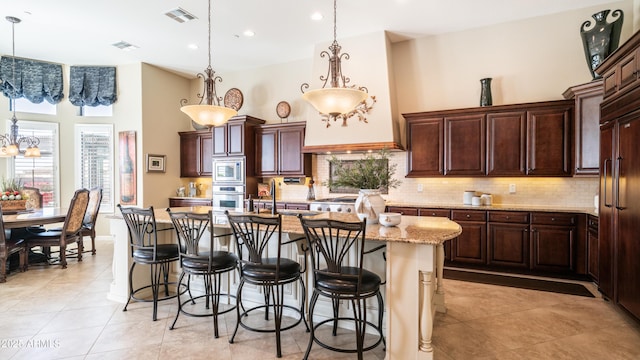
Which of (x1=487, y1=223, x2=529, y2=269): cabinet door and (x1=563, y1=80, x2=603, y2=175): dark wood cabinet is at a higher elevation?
(x1=563, y1=80, x2=603, y2=175): dark wood cabinet

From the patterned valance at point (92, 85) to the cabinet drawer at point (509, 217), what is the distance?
7115mm

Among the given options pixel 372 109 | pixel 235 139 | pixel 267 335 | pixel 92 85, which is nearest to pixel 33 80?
pixel 92 85

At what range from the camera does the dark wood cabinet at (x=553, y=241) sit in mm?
4105

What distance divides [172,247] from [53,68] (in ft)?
18.7

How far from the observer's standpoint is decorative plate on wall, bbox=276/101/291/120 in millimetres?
6371

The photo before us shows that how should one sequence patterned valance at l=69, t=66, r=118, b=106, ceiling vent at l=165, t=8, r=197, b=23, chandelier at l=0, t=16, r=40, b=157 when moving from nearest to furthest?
ceiling vent at l=165, t=8, r=197, b=23, chandelier at l=0, t=16, r=40, b=157, patterned valance at l=69, t=66, r=118, b=106

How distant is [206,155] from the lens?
22.9 ft

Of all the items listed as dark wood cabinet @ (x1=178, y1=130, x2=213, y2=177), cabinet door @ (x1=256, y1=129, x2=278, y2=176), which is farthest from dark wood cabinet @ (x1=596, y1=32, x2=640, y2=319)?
dark wood cabinet @ (x1=178, y1=130, x2=213, y2=177)

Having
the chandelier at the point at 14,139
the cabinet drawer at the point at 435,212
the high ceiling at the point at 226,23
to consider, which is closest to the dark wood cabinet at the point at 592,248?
the cabinet drawer at the point at 435,212

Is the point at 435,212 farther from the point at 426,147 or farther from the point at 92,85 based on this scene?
the point at 92,85

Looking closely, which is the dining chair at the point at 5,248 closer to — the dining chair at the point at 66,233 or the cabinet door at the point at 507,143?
the dining chair at the point at 66,233

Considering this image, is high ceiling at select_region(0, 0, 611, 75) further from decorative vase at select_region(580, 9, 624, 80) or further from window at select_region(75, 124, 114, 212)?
window at select_region(75, 124, 114, 212)

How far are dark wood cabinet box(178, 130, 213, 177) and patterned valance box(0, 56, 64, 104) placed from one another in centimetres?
241

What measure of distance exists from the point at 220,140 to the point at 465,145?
14.5ft
